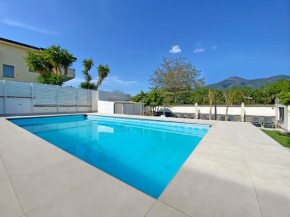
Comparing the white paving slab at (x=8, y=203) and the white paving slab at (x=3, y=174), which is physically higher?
the white paving slab at (x=8, y=203)

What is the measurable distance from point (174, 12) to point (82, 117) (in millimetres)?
13552

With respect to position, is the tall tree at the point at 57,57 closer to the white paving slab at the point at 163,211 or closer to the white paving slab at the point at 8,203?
the white paving slab at the point at 8,203

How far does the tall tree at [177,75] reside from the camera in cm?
2197

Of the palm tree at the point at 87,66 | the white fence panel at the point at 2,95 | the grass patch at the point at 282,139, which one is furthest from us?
the palm tree at the point at 87,66

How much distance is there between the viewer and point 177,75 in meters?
22.2

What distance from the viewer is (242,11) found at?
28.9 ft

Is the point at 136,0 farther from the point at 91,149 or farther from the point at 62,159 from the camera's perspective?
the point at 62,159

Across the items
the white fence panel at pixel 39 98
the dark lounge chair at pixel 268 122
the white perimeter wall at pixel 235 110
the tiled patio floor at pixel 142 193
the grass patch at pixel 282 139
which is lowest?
the grass patch at pixel 282 139

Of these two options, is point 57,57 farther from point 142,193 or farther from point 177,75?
point 142,193

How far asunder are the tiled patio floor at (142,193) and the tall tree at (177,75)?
2069 cm

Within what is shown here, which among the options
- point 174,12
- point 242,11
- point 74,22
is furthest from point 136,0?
point 242,11

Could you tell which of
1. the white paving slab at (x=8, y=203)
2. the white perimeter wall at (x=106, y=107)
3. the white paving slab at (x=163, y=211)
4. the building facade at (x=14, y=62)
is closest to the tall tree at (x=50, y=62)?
the building facade at (x=14, y=62)

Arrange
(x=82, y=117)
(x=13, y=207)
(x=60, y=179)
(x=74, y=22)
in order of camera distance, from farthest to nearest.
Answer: (x=82, y=117), (x=74, y=22), (x=60, y=179), (x=13, y=207)

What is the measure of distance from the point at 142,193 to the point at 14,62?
72.3 feet
